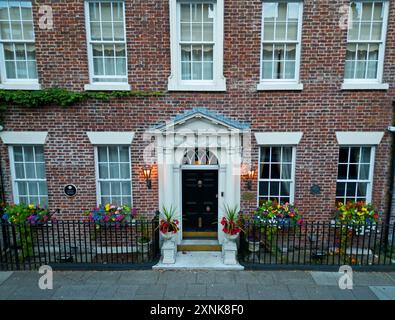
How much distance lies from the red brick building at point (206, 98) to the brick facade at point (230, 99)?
0.03 metres

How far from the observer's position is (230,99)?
708 cm

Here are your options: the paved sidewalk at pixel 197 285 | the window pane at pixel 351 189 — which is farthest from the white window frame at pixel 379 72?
the paved sidewalk at pixel 197 285

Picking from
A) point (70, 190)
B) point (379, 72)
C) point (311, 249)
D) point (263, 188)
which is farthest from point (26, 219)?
point (379, 72)

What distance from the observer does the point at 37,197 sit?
765 cm

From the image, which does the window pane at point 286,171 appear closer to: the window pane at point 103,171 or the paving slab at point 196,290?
the paving slab at point 196,290

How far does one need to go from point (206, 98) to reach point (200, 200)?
9.63ft

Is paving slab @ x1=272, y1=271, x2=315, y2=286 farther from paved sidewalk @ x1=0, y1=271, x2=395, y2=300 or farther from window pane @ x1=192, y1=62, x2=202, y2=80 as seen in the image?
window pane @ x1=192, y1=62, x2=202, y2=80

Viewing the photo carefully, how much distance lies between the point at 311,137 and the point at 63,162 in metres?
A: 7.03

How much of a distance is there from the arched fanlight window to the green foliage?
6.09 ft

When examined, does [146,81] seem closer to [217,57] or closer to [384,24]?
[217,57]

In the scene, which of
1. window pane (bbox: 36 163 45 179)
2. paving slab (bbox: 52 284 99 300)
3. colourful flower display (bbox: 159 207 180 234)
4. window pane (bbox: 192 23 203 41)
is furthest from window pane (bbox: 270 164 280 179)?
window pane (bbox: 36 163 45 179)

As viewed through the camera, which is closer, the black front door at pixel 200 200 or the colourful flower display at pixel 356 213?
the colourful flower display at pixel 356 213

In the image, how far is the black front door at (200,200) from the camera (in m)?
7.47

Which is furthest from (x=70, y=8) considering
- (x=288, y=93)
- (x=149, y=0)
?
(x=288, y=93)
